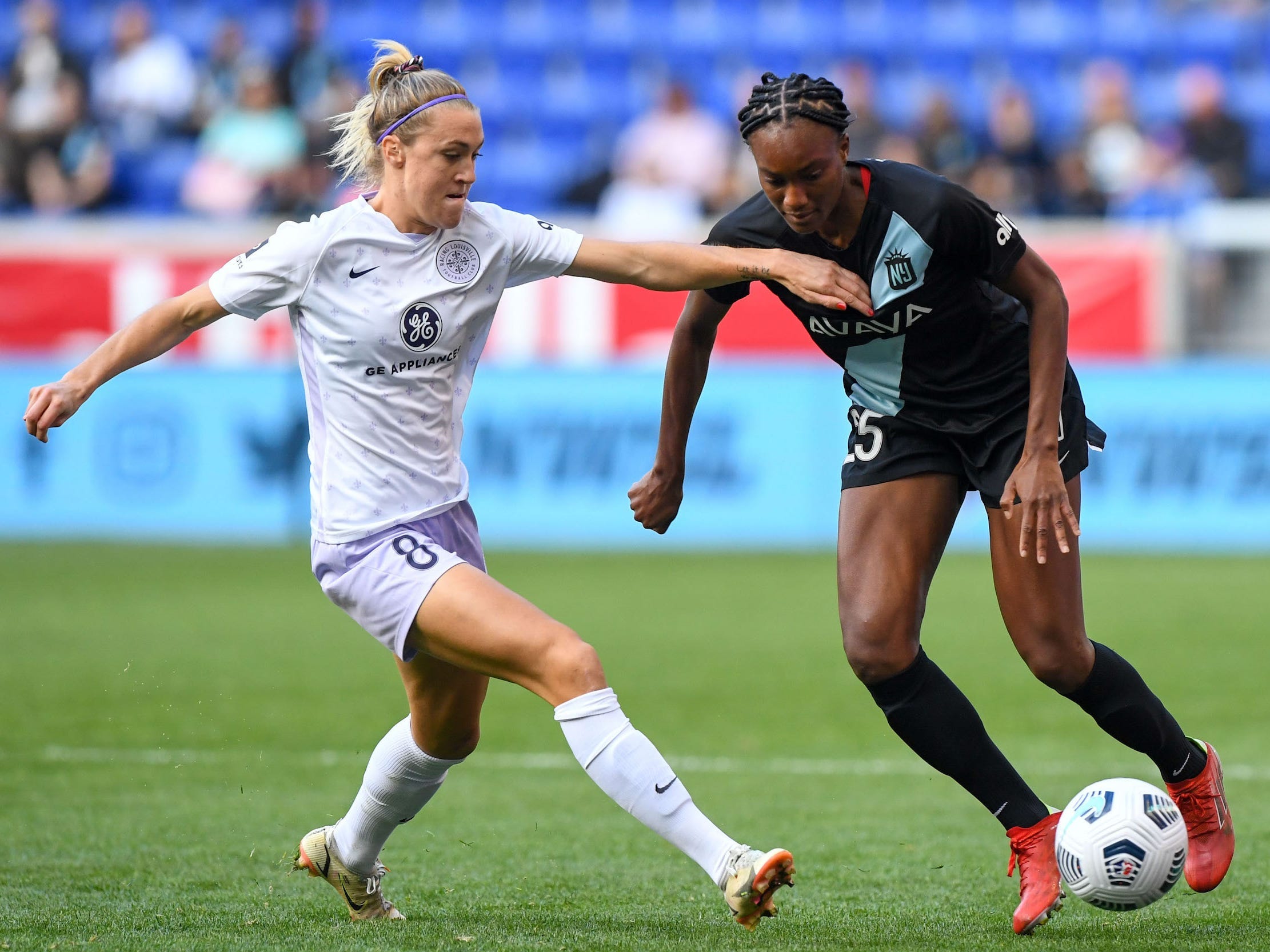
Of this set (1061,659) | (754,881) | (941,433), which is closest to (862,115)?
(941,433)

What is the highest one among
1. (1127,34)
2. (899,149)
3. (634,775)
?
(1127,34)

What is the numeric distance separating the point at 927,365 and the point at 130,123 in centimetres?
1421

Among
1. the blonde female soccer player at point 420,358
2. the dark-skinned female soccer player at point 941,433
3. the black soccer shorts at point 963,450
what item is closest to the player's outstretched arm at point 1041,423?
the dark-skinned female soccer player at point 941,433

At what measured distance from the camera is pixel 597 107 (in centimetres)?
1903

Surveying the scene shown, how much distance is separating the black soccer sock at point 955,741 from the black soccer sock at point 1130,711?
11.7 inches

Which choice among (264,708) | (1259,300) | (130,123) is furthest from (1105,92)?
(264,708)

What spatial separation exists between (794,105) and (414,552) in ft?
4.69

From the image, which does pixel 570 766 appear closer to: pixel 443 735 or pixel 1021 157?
pixel 443 735

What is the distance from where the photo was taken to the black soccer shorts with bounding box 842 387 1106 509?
4.67 meters

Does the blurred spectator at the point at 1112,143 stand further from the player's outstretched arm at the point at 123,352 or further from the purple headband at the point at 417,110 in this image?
the player's outstretched arm at the point at 123,352

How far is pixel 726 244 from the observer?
4680mm

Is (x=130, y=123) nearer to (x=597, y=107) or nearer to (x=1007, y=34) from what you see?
(x=597, y=107)

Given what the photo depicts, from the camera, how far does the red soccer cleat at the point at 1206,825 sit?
4777 mm

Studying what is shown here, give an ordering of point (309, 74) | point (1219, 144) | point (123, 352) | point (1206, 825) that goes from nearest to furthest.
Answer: point (123, 352)
point (1206, 825)
point (1219, 144)
point (309, 74)
